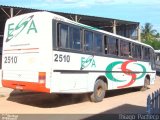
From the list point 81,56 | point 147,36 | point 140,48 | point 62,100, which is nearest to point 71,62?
point 81,56

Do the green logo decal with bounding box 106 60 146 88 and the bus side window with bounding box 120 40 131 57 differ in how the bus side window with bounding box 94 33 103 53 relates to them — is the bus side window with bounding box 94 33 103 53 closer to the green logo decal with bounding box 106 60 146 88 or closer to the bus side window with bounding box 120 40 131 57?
the green logo decal with bounding box 106 60 146 88

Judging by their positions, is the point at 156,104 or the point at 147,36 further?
the point at 147,36

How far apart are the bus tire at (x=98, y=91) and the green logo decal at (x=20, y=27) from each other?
11.8 ft

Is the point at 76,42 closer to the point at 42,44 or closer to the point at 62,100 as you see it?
the point at 42,44

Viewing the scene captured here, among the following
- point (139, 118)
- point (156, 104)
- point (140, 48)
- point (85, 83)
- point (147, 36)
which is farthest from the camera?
point (147, 36)

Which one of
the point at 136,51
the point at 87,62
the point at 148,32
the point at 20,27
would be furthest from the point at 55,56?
the point at 148,32

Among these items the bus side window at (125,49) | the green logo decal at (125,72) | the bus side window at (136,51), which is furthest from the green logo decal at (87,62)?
the bus side window at (136,51)

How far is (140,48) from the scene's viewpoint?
18.4 meters

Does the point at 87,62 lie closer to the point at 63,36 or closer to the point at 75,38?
the point at 75,38

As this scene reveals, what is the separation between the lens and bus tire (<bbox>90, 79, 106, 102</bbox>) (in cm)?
1348

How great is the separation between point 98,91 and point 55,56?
11.1 feet

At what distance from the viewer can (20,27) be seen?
11.9m

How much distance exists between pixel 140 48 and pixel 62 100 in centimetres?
640

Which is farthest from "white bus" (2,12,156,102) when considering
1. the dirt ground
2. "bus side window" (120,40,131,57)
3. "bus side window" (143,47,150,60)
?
"bus side window" (143,47,150,60)
